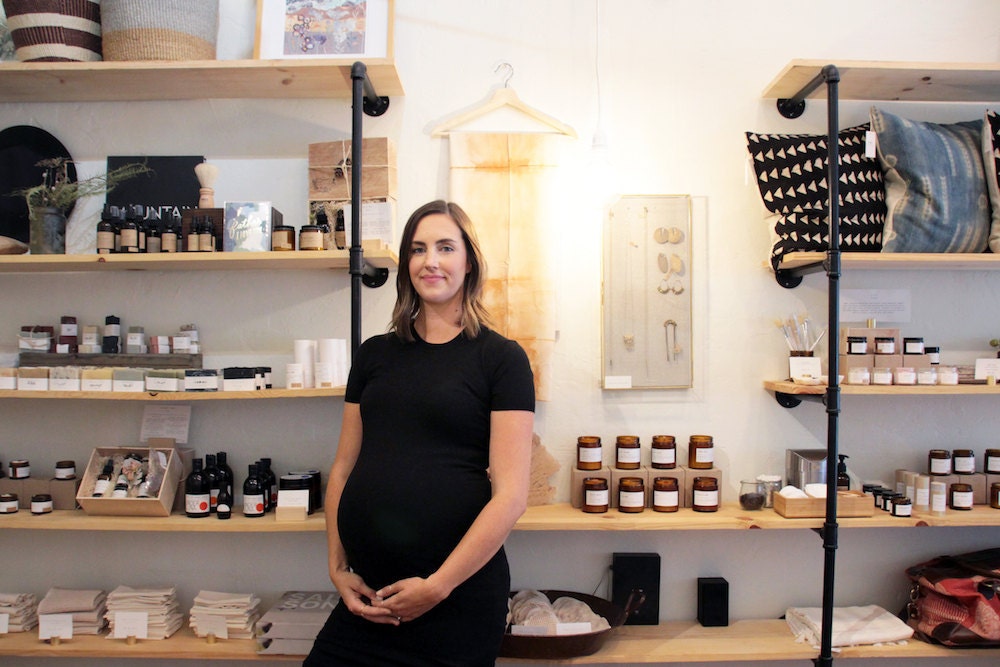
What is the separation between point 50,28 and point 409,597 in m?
2.02

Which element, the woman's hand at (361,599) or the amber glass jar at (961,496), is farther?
the amber glass jar at (961,496)

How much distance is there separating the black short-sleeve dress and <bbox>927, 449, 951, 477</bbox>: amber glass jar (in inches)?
60.5

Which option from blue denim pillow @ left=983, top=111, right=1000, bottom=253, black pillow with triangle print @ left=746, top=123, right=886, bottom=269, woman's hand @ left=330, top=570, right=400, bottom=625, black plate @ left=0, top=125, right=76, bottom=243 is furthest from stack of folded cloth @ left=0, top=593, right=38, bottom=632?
blue denim pillow @ left=983, top=111, right=1000, bottom=253

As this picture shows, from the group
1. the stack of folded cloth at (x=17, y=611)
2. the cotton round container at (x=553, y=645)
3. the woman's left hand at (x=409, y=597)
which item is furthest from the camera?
the stack of folded cloth at (x=17, y=611)

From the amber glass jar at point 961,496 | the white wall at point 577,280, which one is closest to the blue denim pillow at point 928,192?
the white wall at point 577,280

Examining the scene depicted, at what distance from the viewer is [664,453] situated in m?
2.25

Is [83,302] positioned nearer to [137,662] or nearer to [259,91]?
[259,91]

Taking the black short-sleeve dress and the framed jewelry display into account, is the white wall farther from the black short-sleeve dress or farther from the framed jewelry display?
the black short-sleeve dress

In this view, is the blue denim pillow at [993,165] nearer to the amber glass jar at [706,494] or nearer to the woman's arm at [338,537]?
the amber glass jar at [706,494]

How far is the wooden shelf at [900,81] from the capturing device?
2.09 meters

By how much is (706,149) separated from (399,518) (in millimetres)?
1645

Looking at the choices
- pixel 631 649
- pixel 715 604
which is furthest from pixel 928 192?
pixel 631 649

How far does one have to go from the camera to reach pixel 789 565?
7.82 ft

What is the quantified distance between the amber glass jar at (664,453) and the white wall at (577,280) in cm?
12
